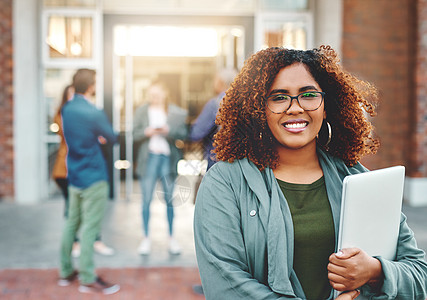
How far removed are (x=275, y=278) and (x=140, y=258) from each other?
13.6 ft

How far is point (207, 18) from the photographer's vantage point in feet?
28.8

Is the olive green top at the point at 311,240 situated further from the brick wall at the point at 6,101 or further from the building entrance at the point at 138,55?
the brick wall at the point at 6,101

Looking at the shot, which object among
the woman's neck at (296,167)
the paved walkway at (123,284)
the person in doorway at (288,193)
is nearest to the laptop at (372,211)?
the person in doorway at (288,193)

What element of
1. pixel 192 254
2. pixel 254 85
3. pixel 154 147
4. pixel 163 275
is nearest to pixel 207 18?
pixel 154 147

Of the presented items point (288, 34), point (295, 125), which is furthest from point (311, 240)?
point (288, 34)

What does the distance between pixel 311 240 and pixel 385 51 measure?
7.61 m

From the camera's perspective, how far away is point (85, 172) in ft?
14.8

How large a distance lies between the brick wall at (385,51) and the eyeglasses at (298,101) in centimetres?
708

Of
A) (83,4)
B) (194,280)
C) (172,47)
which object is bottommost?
(194,280)

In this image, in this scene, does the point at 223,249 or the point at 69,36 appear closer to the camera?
Answer: the point at 223,249

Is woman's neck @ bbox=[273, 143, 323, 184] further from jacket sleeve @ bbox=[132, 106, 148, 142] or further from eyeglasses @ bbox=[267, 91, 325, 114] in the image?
jacket sleeve @ bbox=[132, 106, 148, 142]

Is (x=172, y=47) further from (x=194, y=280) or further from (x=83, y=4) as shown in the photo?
(x=194, y=280)

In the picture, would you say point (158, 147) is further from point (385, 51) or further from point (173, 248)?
point (385, 51)

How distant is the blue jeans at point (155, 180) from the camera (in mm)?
5672
